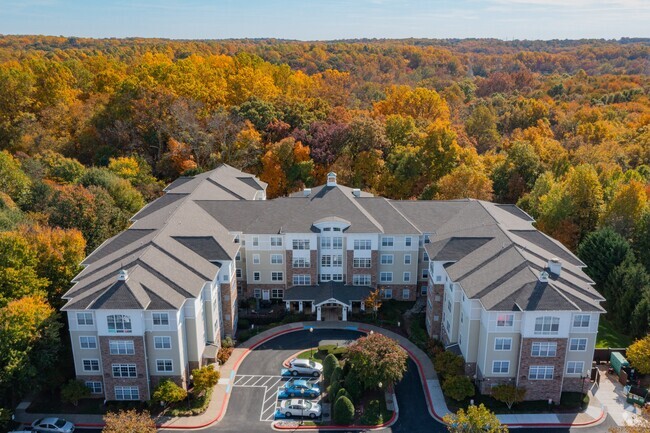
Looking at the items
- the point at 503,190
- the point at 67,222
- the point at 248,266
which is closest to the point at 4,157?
the point at 67,222

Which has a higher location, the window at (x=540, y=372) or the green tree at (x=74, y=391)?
the window at (x=540, y=372)

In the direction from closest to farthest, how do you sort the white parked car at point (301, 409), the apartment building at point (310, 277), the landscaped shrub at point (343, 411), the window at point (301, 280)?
the landscaped shrub at point (343, 411) < the apartment building at point (310, 277) < the white parked car at point (301, 409) < the window at point (301, 280)

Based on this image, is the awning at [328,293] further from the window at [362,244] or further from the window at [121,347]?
the window at [121,347]

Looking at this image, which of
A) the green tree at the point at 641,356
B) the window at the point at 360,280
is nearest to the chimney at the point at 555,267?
the green tree at the point at 641,356

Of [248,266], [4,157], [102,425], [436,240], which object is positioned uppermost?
[4,157]

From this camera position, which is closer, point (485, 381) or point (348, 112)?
point (485, 381)

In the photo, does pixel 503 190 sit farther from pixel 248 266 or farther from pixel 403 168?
pixel 248 266

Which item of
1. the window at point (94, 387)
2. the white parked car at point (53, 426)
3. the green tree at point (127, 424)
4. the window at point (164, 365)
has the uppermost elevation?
the window at point (164, 365)
